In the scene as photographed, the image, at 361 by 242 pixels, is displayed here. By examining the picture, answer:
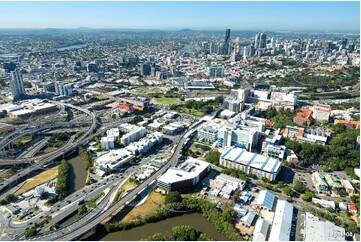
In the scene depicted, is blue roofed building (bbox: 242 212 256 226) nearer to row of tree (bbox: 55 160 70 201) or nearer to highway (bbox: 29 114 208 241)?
highway (bbox: 29 114 208 241)

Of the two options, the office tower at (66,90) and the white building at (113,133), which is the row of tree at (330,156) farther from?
the office tower at (66,90)

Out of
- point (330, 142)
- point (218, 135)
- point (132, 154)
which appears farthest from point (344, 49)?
point (132, 154)

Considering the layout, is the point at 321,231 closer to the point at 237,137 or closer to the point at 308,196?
the point at 308,196

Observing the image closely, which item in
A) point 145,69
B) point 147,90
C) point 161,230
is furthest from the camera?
point 145,69

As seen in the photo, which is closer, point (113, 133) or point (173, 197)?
point (173, 197)


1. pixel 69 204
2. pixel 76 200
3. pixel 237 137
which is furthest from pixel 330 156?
pixel 69 204

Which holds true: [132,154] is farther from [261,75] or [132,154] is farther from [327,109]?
[261,75]

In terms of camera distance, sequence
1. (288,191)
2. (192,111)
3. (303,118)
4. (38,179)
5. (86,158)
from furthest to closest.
→ (192,111) → (303,118) → (86,158) → (38,179) → (288,191)

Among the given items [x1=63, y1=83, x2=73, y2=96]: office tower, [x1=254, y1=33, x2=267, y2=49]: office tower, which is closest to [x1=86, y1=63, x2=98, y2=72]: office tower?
[x1=63, y1=83, x2=73, y2=96]: office tower
